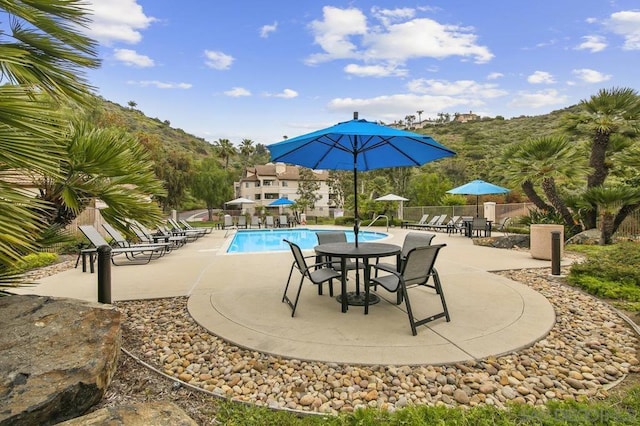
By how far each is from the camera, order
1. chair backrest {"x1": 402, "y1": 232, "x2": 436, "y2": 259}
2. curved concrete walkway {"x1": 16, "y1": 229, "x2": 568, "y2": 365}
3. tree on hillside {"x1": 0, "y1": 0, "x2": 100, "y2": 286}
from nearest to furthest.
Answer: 1. tree on hillside {"x1": 0, "y1": 0, "x2": 100, "y2": 286}
2. curved concrete walkway {"x1": 16, "y1": 229, "x2": 568, "y2": 365}
3. chair backrest {"x1": 402, "y1": 232, "x2": 436, "y2": 259}

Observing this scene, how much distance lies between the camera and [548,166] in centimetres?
984

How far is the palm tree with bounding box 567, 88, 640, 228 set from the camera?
368 inches

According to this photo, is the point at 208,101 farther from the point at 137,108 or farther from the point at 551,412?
the point at 137,108

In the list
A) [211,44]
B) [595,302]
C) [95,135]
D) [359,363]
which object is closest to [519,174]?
[595,302]

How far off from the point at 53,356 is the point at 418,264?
312cm

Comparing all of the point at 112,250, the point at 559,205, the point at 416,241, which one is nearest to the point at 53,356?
the point at 416,241

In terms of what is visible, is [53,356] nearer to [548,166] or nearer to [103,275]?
[103,275]

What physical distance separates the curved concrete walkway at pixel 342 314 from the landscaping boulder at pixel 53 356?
3.81 ft

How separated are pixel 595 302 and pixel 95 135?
6140mm

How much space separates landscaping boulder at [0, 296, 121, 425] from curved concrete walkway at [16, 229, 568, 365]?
116cm

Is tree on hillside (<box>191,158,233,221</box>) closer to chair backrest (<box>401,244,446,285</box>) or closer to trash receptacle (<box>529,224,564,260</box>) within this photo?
trash receptacle (<box>529,224,564,260</box>)

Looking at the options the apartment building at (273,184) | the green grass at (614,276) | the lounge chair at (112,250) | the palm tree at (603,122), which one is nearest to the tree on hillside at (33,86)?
the lounge chair at (112,250)

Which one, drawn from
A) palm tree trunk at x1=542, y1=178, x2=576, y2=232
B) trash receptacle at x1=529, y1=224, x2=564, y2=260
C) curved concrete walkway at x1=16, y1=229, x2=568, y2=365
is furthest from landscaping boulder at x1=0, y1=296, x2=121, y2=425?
palm tree trunk at x1=542, y1=178, x2=576, y2=232

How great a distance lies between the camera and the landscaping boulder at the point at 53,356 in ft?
6.06
